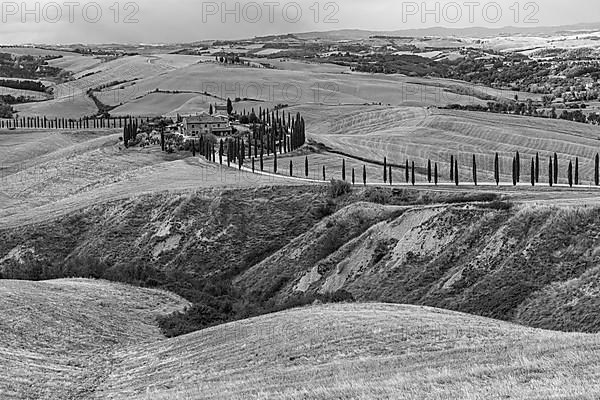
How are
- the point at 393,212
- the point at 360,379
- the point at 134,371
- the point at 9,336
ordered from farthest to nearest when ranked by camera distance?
the point at 393,212
the point at 9,336
the point at 134,371
the point at 360,379

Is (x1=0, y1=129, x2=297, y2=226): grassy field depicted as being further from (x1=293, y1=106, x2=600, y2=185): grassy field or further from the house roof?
(x1=293, y1=106, x2=600, y2=185): grassy field

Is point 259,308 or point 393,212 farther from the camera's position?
point 393,212

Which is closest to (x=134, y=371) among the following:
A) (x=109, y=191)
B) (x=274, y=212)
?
(x=274, y=212)

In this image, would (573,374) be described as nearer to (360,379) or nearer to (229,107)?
(360,379)

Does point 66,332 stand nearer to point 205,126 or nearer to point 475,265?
point 475,265

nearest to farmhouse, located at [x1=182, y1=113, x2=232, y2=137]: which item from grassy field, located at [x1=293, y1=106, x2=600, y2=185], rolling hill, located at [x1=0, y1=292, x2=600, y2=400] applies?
grassy field, located at [x1=293, y1=106, x2=600, y2=185]

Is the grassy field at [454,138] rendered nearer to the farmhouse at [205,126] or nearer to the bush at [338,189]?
the farmhouse at [205,126]

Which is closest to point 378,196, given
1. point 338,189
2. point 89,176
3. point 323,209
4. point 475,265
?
point 338,189
